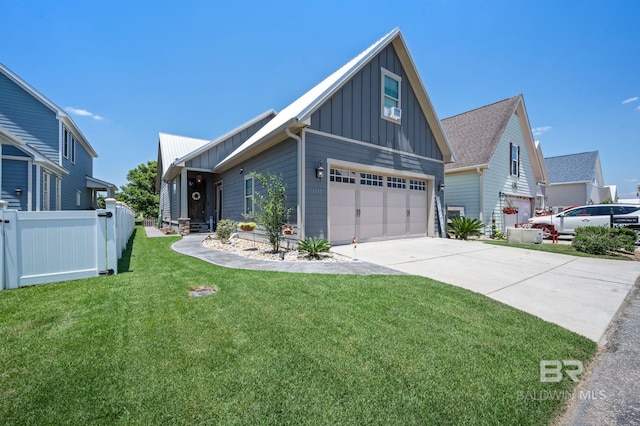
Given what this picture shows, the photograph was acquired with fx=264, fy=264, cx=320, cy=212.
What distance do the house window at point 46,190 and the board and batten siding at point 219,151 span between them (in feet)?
19.7

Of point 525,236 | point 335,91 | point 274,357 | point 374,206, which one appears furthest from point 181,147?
point 525,236

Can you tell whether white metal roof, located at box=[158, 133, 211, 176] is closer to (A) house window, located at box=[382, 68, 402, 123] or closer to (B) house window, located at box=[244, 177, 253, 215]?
(B) house window, located at box=[244, 177, 253, 215]

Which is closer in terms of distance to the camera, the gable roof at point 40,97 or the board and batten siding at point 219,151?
the gable roof at point 40,97

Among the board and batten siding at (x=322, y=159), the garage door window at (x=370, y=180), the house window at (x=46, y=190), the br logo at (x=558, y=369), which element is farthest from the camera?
the house window at (x=46, y=190)

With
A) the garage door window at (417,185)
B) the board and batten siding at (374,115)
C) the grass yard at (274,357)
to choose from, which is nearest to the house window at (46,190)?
the grass yard at (274,357)

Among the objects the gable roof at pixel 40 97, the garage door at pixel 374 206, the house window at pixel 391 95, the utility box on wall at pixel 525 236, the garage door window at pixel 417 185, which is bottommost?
the utility box on wall at pixel 525 236

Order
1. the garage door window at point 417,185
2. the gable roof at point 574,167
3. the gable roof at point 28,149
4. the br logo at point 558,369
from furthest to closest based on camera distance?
the gable roof at point 574,167, the garage door window at point 417,185, the gable roof at point 28,149, the br logo at point 558,369

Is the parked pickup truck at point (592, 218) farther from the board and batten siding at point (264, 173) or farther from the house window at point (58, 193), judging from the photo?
the house window at point (58, 193)

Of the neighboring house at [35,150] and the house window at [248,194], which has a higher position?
the neighboring house at [35,150]

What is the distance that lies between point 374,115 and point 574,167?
28.9m

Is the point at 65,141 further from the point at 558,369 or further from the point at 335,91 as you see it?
the point at 558,369

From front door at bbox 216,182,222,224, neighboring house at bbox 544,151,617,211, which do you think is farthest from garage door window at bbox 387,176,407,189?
neighboring house at bbox 544,151,617,211

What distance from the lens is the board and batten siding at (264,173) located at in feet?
25.7

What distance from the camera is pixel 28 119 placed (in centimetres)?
1273
